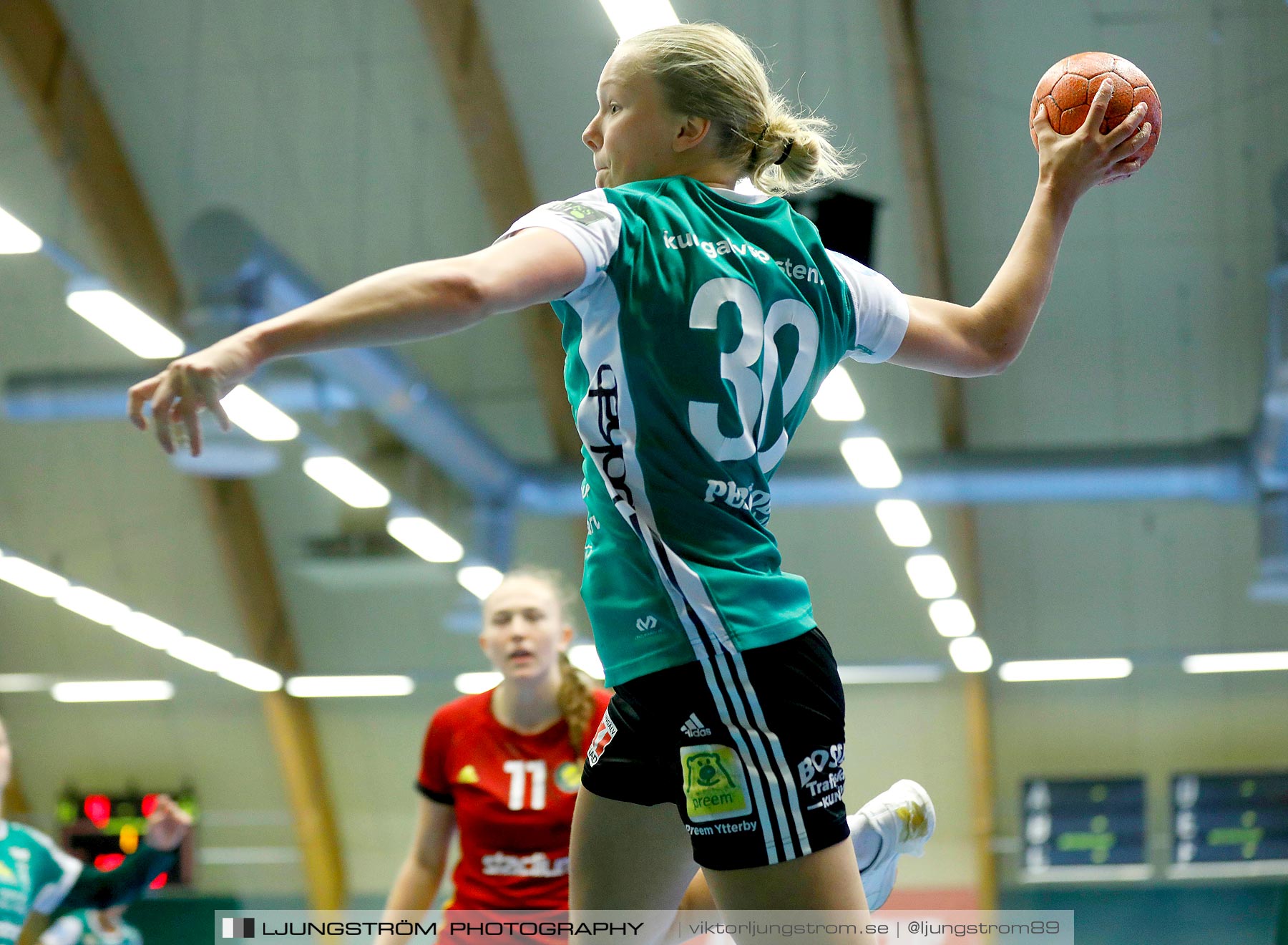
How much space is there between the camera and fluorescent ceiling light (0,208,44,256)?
38.7 feet

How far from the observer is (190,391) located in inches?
55.4

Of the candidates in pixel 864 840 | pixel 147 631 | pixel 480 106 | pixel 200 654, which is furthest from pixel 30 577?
pixel 864 840

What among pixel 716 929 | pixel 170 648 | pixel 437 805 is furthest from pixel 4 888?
pixel 170 648

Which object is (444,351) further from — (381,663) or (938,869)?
(938,869)

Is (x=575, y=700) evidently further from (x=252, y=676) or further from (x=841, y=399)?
(x=252, y=676)

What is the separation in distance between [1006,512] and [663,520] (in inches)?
491

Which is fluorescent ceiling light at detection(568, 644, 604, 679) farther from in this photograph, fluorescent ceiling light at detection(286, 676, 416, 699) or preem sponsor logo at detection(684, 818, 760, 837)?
preem sponsor logo at detection(684, 818, 760, 837)

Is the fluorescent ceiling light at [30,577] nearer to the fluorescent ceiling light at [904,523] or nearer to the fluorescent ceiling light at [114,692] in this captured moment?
the fluorescent ceiling light at [114,692]

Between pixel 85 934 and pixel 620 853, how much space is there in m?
7.94

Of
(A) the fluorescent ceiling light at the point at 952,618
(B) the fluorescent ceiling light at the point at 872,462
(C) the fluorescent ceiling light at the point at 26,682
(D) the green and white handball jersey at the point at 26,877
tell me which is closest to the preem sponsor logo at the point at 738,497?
(D) the green and white handball jersey at the point at 26,877

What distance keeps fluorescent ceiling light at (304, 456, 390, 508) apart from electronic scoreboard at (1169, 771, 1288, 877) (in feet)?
24.9

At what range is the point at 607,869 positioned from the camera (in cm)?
188

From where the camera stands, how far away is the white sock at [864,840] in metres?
2.36

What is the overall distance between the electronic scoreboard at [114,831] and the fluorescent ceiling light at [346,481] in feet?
10.3
